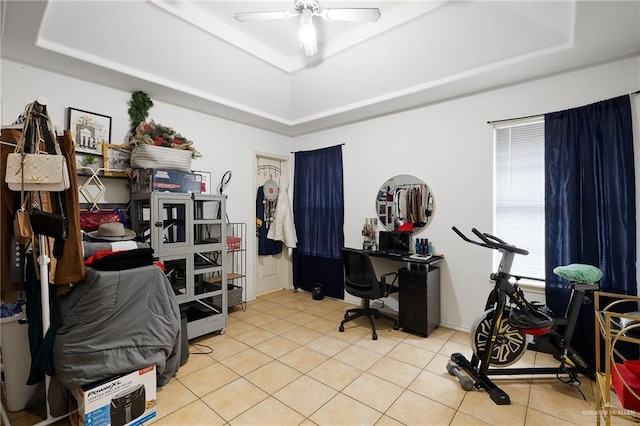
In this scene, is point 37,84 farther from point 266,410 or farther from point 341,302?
point 341,302

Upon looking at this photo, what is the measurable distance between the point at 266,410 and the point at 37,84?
3344 mm

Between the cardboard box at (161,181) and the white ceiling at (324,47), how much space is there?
93 cm

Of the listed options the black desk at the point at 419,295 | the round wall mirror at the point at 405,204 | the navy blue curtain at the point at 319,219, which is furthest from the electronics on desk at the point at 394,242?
the navy blue curtain at the point at 319,219

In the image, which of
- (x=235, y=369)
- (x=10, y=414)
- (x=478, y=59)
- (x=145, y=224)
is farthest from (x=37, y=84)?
(x=478, y=59)

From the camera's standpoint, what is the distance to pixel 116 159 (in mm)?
2934

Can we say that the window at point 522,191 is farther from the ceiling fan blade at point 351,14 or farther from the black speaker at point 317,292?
the black speaker at point 317,292

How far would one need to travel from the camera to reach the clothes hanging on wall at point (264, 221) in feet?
14.9

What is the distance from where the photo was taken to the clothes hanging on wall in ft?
14.9

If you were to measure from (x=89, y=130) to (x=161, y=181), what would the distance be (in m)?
0.85

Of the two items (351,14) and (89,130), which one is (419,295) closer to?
(351,14)

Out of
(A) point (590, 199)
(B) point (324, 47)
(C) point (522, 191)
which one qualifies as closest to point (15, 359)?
(B) point (324, 47)

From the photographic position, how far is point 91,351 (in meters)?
1.71

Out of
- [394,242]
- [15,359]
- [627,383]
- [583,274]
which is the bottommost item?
[15,359]

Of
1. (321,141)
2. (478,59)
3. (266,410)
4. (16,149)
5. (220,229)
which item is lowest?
(266,410)
